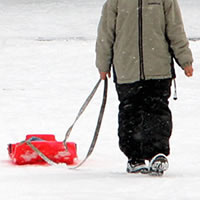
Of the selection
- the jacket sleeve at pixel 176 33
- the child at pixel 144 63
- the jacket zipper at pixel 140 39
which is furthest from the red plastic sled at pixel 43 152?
the jacket sleeve at pixel 176 33

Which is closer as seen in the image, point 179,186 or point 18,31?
point 179,186

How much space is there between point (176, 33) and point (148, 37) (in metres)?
0.18

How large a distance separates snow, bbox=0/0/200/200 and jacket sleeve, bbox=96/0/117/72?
737mm

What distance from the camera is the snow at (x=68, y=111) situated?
3.47m

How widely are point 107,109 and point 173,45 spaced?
3782 mm

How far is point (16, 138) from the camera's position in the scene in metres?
6.00

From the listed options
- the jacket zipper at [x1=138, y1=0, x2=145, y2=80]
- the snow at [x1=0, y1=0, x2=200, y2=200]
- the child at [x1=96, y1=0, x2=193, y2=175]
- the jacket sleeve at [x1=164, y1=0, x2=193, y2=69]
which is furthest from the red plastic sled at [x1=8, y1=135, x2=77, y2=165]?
the jacket sleeve at [x1=164, y1=0, x2=193, y2=69]

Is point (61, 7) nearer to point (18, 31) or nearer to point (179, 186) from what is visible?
point (18, 31)

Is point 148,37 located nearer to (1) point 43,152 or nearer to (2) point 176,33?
(2) point 176,33

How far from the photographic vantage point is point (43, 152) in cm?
467

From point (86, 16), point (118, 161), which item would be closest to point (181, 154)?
point (118, 161)

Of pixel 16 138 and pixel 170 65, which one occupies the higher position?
pixel 170 65

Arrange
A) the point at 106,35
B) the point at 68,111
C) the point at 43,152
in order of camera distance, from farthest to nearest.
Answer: the point at 68,111, the point at 43,152, the point at 106,35

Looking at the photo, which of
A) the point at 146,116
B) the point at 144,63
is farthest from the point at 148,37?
the point at 146,116
